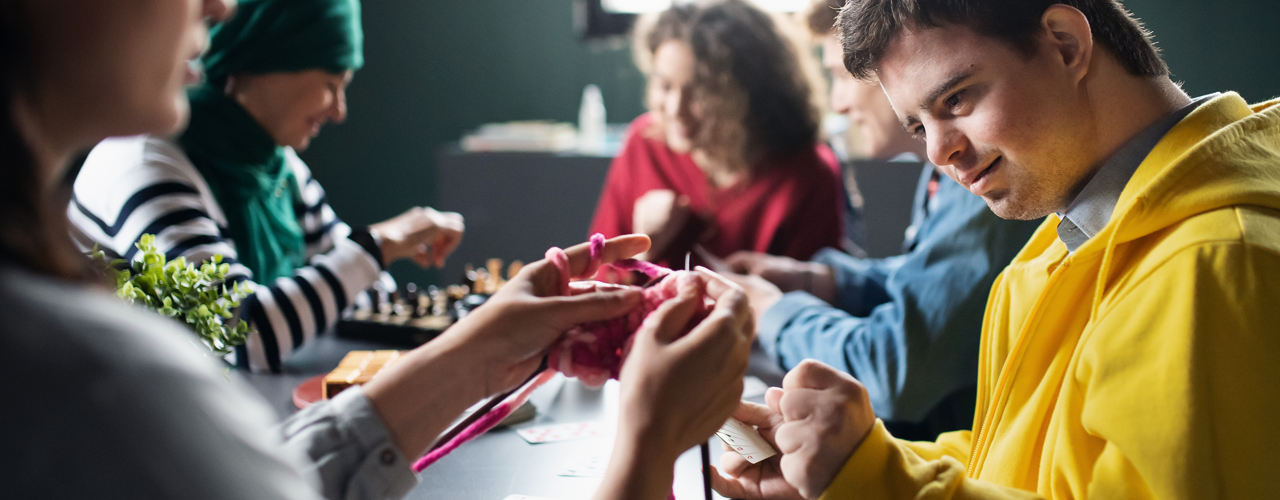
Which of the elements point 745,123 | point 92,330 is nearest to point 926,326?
point 92,330

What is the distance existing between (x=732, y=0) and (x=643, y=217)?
854 millimetres

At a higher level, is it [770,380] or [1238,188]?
[1238,188]

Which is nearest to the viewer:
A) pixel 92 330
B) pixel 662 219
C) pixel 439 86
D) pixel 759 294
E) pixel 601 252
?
pixel 92 330

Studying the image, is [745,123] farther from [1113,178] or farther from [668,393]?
[668,393]

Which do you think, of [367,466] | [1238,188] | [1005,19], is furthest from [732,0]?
[367,466]

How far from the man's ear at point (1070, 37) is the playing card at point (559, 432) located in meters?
0.78

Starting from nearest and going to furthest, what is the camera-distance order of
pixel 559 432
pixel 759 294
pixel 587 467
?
1. pixel 587 467
2. pixel 559 432
3. pixel 759 294

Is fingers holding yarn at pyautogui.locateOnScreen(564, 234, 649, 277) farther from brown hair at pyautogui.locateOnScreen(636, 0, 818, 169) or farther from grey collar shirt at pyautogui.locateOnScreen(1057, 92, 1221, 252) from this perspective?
brown hair at pyautogui.locateOnScreen(636, 0, 818, 169)

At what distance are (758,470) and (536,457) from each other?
31 centimetres

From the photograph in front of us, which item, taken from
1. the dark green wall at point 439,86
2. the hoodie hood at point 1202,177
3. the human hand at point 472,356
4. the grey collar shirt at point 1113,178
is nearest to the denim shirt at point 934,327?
the grey collar shirt at point 1113,178

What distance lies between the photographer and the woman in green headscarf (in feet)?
5.08

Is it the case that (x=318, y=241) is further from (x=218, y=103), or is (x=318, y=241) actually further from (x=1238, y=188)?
Result: (x=1238, y=188)

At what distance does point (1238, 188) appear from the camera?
734 millimetres

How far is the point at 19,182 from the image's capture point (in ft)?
1.31
